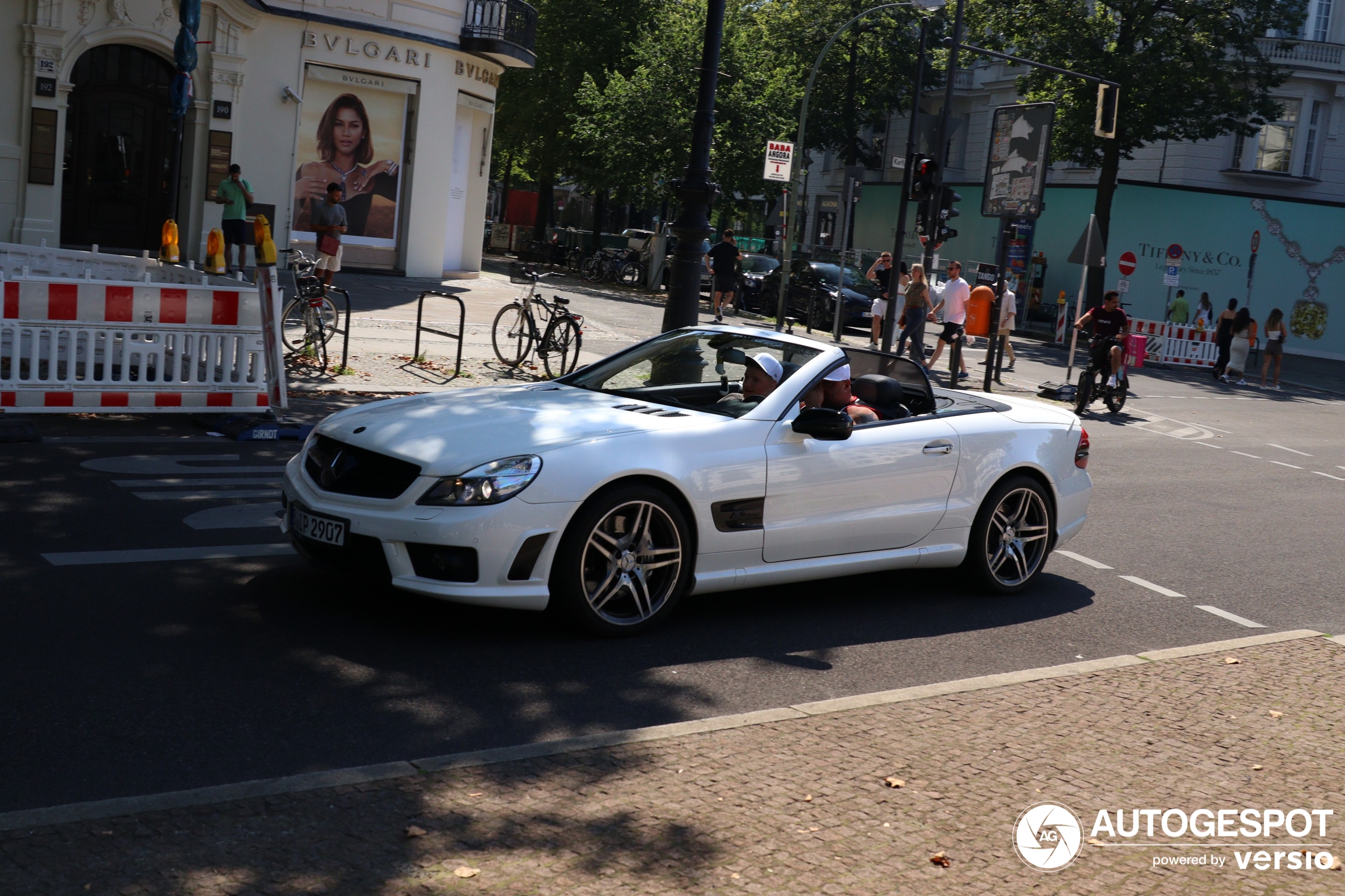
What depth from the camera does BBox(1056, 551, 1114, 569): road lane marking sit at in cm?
872

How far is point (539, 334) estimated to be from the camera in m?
16.3

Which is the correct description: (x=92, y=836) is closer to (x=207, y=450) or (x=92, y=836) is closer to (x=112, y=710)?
(x=112, y=710)

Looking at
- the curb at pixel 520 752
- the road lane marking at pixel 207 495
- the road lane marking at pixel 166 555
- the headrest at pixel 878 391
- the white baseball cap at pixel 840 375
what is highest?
the white baseball cap at pixel 840 375

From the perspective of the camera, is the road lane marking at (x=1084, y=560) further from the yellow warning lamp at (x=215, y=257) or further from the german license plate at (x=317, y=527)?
the yellow warning lamp at (x=215, y=257)

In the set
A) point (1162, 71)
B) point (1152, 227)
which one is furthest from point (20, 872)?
point (1152, 227)

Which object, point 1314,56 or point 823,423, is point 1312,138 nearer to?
point 1314,56

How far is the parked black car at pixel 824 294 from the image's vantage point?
1192 inches

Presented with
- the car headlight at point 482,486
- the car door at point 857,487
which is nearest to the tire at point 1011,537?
the car door at point 857,487

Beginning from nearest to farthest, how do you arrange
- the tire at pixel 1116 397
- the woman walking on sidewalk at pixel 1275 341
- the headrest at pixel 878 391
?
the headrest at pixel 878 391, the tire at pixel 1116 397, the woman walking on sidewalk at pixel 1275 341

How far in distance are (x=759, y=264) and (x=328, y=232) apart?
18.6 metres

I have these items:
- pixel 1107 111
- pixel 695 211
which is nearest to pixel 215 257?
pixel 695 211

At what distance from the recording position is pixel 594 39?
45.8 meters

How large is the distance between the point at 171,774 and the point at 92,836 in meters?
0.52
